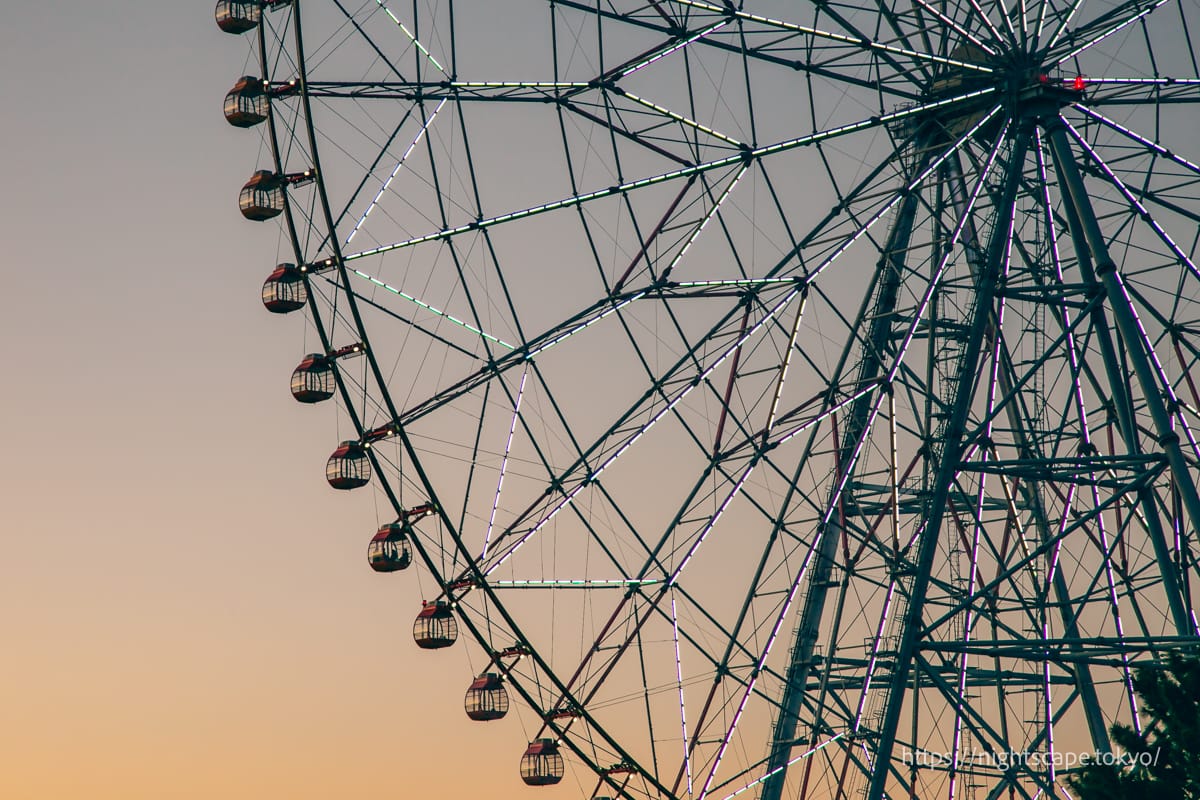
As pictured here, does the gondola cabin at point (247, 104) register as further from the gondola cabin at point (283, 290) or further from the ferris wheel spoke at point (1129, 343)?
the ferris wheel spoke at point (1129, 343)

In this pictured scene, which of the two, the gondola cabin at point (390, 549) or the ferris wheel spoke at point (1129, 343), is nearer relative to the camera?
the ferris wheel spoke at point (1129, 343)

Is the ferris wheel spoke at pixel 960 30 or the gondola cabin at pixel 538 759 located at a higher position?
the ferris wheel spoke at pixel 960 30

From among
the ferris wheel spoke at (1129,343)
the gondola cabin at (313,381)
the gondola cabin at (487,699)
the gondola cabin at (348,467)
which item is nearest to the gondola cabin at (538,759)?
the gondola cabin at (487,699)

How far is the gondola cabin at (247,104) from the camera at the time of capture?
1396 inches

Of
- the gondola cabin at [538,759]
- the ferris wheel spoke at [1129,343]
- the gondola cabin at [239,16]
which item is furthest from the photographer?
the gondola cabin at [239,16]

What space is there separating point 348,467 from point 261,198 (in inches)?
190

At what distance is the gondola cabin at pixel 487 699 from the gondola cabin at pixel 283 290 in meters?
6.96

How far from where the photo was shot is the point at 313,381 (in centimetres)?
3559

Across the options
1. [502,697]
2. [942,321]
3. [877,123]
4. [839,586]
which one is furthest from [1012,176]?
[502,697]

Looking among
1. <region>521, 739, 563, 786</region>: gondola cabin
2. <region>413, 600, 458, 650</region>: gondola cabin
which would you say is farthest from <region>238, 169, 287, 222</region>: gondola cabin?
<region>521, 739, 563, 786</region>: gondola cabin

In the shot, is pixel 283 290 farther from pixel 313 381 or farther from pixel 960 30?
pixel 960 30

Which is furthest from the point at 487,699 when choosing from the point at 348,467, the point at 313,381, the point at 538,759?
the point at 313,381

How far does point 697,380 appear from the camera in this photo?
35.8 meters

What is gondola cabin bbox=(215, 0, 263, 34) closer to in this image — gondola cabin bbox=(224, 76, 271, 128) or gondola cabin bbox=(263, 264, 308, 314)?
gondola cabin bbox=(224, 76, 271, 128)
